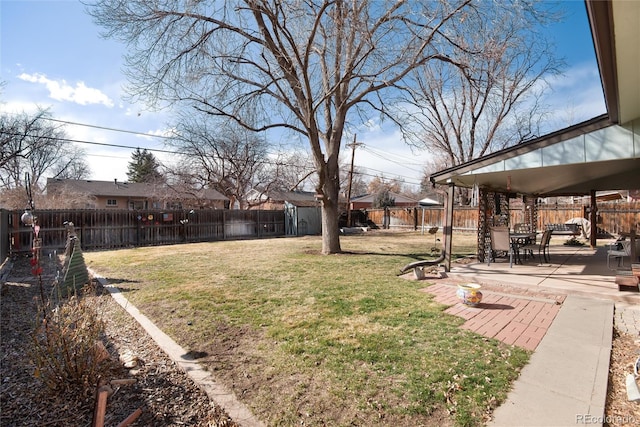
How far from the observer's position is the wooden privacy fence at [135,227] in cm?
1201

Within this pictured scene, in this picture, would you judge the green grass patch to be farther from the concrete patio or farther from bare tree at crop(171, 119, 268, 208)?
bare tree at crop(171, 119, 268, 208)

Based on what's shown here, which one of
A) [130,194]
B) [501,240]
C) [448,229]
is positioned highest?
[130,194]

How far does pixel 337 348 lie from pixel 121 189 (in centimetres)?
3318

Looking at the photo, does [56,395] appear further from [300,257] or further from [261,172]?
[261,172]

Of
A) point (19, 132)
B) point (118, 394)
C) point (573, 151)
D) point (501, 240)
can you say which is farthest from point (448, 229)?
point (19, 132)

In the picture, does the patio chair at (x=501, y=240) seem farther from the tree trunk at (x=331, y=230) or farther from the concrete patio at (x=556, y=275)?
the tree trunk at (x=331, y=230)

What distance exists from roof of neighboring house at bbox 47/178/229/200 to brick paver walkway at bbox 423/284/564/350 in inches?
915

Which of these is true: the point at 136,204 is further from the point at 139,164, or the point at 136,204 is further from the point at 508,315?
the point at 508,315

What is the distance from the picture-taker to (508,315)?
4.29m

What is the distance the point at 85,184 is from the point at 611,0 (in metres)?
35.4

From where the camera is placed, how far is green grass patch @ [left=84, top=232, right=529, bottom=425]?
233cm

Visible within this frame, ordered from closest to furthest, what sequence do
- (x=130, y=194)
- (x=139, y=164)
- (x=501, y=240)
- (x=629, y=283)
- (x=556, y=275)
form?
(x=629, y=283)
(x=556, y=275)
(x=501, y=240)
(x=130, y=194)
(x=139, y=164)

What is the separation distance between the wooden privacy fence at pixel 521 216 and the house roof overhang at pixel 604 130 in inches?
405

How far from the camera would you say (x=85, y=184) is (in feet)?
93.9
